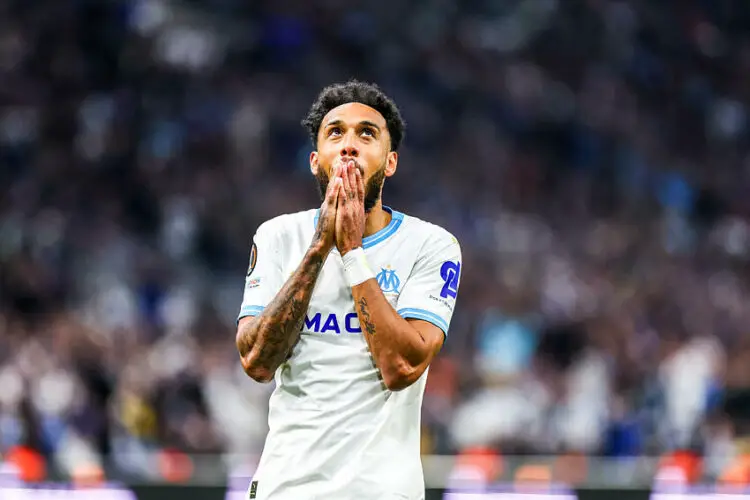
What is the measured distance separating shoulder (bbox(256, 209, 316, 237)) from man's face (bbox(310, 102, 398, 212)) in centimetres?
11

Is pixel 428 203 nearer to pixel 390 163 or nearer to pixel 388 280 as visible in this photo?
pixel 390 163

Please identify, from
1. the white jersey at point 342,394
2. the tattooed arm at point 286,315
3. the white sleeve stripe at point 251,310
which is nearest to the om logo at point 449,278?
the white jersey at point 342,394

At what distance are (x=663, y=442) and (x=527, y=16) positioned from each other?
7.28m

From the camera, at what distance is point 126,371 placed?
9.11 meters

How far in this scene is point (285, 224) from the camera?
3117 mm

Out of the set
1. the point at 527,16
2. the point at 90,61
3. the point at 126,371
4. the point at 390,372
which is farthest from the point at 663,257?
the point at 390,372

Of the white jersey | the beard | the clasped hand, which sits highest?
the beard

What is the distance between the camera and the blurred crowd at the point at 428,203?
349 inches

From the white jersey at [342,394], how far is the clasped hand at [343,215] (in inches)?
5.4

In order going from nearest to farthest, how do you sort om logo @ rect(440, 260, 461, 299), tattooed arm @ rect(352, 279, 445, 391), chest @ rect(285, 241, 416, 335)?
1. tattooed arm @ rect(352, 279, 445, 391)
2. chest @ rect(285, 241, 416, 335)
3. om logo @ rect(440, 260, 461, 299)

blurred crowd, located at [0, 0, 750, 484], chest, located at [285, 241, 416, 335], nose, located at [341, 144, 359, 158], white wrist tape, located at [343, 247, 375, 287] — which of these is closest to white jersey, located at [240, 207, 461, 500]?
chest, located at [285, 241, 416, 335]

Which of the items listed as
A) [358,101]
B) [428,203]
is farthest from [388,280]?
[428,203]

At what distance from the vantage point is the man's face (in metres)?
2.97

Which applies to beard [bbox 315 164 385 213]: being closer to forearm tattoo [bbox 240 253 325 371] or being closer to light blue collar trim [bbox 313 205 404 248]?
light blue collar trim [bbox 313 205 404 248]
